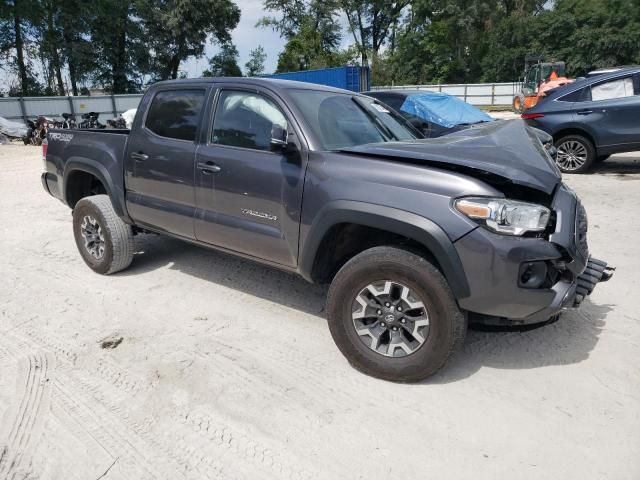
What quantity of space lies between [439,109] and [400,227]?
7397 millimetres

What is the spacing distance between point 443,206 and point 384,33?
187 ft

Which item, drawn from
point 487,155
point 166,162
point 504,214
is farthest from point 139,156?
point 504,214

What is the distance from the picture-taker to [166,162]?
4.04 metres

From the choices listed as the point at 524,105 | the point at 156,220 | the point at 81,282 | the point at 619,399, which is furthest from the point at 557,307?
the point at 524,105

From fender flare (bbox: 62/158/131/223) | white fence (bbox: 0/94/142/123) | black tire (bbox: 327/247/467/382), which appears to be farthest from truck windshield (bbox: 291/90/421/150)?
white fence (bbox: 0/94/142/123)

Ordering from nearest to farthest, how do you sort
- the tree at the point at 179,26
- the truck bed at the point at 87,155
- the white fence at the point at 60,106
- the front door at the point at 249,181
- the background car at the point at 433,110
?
the front door at the point at 249,181, the truck bed at the point at 87,155, the background car at the point at 433,110, the white fence at the point at 60,106, the tree at the point at 179,26

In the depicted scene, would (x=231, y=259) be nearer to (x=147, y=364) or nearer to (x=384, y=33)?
(x=147, y=364)

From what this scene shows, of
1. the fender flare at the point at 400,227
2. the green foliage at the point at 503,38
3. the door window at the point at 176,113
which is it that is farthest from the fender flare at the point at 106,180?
the green foliage at the point at 503,38

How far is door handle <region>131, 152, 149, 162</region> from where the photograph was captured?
13.8 ft

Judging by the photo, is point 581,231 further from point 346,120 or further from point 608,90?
point 608,90

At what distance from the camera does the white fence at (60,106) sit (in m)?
20.9

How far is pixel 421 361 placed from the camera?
2.85 meters

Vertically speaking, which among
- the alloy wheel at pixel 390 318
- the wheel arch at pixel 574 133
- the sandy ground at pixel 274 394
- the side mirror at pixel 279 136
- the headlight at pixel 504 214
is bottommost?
the sandy ground at pixel 274 394

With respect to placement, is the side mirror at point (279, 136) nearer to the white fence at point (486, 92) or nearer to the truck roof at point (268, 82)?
the truck roof at point (268, 82)
